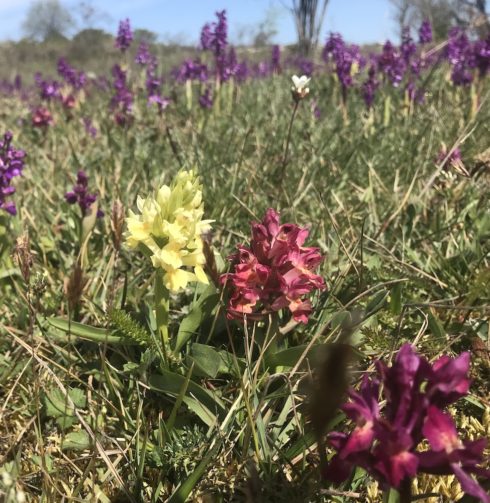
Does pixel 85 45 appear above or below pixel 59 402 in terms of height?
above

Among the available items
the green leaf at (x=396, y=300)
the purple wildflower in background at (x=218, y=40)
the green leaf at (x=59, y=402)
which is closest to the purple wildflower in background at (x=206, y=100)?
the purple wildflower in background at (x=218, y=40)

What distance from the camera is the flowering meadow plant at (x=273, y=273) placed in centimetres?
140

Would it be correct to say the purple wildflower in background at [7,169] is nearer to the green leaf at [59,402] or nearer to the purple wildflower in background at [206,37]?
the green leaf at [59,402]

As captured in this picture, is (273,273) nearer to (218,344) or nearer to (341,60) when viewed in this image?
(218,344)

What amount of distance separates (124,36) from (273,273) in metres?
4.74

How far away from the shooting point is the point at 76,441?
140 centimetres

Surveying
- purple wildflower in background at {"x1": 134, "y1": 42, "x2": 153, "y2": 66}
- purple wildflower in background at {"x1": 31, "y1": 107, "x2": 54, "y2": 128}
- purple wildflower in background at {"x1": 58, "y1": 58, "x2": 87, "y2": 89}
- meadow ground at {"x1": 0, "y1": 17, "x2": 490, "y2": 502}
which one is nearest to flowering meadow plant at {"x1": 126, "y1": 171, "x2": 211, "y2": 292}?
meadow ground at {"x1": 0, "y1": 17, "x2": 490, "y2": 502}

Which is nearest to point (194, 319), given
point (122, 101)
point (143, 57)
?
point (122, 101)

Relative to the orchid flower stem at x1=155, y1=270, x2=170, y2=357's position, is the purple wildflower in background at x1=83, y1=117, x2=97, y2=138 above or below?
above

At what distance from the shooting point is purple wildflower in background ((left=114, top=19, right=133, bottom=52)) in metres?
5.44

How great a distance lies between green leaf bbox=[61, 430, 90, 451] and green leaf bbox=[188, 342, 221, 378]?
33cm

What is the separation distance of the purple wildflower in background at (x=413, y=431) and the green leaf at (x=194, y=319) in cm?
79

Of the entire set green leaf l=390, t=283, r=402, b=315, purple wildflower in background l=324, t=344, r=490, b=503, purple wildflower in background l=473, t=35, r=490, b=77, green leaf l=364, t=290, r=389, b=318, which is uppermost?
purple wildflower in background l=473, t=35, r=490, b=77

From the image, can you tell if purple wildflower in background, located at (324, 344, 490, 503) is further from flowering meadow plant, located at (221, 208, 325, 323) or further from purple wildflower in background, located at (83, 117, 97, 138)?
purple wildflower in background, located at (83, 117, 97, 138)
